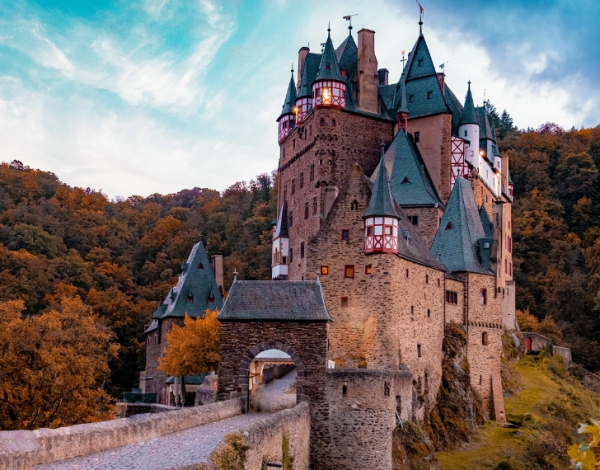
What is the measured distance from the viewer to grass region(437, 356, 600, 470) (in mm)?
36125

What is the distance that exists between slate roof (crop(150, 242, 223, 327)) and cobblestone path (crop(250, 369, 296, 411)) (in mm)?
17818

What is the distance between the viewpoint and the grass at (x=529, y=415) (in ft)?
119

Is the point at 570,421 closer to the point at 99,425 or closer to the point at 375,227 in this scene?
the point at 375,227

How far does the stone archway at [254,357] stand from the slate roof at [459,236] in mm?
19073

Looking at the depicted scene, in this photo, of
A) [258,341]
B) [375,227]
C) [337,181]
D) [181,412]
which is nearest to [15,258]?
[337,181]

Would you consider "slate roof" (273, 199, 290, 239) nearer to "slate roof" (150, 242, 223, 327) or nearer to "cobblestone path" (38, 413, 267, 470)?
"slate roof" (150, 242, 223, 327)

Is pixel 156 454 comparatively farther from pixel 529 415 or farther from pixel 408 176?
pixel 408 176

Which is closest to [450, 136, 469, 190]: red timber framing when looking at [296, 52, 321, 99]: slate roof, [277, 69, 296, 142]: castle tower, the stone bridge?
[296, 52, 321, 99]: slate roof

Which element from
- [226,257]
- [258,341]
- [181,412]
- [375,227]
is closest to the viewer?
[181,412]

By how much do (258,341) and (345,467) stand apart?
5.54m

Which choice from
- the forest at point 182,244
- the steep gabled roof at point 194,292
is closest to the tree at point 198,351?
the steep gabled roof at point 194,292

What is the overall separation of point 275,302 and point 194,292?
2582 cm

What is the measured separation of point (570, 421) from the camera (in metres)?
45.6

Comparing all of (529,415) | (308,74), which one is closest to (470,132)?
(308,74)
